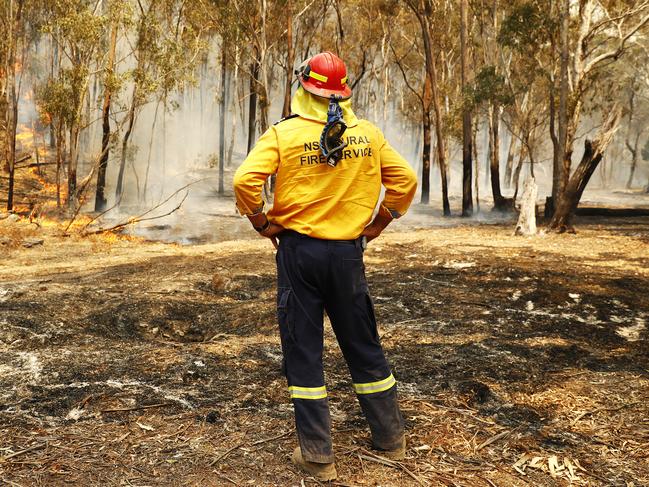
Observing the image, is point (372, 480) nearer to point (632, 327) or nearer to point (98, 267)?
point (632, 327)

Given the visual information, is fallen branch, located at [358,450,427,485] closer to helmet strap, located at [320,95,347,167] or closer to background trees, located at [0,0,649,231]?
helmet strap, located at [320,95,347,167]

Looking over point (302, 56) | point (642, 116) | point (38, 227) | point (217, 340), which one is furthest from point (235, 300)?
point (642, 116)

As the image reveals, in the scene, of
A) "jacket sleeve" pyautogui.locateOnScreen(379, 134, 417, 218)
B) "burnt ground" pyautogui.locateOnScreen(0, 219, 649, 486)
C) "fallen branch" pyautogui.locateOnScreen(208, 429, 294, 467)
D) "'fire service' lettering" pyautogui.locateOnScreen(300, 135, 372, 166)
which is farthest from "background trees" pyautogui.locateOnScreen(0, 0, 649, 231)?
"fallen branch" pyautogui.locateOnScreen(208, 429, 294, 467)

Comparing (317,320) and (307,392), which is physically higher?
(317,320)

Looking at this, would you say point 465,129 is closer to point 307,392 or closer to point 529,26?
point 529,26

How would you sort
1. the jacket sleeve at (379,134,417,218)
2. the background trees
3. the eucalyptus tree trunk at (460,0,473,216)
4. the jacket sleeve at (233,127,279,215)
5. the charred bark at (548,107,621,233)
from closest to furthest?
the jacket sleeve at (233,127,279,215)
the jacket sleeve at (379,134,417,218)
the charred bark at (548,107,621,233)
the background trees
the eucalyptus tree trunk at (460,0,473,216)

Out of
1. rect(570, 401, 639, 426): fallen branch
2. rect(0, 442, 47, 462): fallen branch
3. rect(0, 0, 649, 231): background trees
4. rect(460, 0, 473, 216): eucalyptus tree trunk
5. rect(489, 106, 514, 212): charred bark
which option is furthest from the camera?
rect(489, 106, 514, 212): charred bark

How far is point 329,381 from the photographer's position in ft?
13.4

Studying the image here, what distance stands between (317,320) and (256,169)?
77 cm

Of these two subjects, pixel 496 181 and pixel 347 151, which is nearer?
pixel 347 151

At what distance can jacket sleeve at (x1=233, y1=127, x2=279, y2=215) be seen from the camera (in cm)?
277

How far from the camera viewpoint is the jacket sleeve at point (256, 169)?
109 inches

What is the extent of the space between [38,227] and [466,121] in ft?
44.9

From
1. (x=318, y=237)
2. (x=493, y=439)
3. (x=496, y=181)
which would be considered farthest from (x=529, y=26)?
(x=318, y=237)
